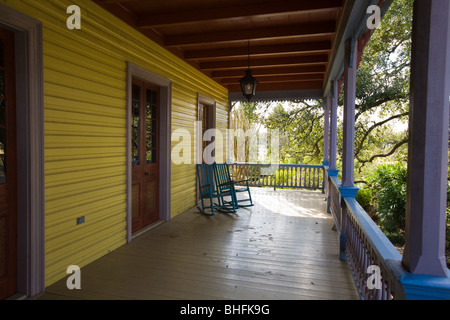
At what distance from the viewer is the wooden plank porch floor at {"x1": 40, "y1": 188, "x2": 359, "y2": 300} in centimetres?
257

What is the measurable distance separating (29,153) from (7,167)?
0.63ft

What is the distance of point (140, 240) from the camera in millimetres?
3963

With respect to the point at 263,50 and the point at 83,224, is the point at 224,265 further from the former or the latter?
the point at 263,50

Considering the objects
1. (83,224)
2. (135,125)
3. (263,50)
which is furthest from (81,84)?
(263,50)

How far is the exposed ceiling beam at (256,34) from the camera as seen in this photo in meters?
3.81

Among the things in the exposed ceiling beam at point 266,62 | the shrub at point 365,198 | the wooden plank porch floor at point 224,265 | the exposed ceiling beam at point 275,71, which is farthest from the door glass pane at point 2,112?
the shrub at point 365,198

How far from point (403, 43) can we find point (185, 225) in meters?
8.55

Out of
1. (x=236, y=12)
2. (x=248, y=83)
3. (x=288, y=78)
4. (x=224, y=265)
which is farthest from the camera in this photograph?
(x=288, y=78)

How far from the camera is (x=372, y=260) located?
6.74ft

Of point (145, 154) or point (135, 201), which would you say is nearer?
point (135, 201)

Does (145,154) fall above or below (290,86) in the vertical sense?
below

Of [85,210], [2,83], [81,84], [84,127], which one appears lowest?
[85,210]

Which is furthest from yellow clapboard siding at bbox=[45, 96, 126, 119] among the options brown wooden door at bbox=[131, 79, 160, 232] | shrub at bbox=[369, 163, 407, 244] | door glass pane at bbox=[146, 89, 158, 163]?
shrub at bbox=[369, 163, 407, 244]

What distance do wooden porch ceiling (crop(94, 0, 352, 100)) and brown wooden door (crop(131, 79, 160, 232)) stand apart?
32.9 inches
